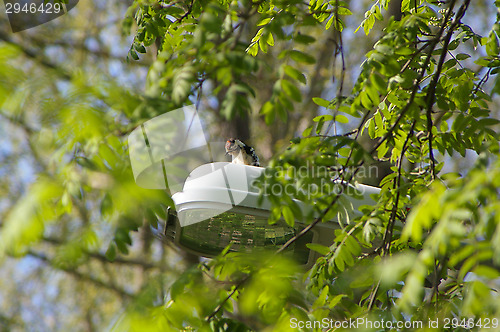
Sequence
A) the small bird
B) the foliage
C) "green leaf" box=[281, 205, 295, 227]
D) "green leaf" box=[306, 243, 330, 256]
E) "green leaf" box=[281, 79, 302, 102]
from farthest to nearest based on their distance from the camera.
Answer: the small bird < "green leaf" box=[306, 243, 330, 256] < "green leaf" box=[281, 205, 295, 227] < "green leaf" box=[281, 79, 302, 102] < the foliage

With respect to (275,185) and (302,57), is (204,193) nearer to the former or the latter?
(275,185)

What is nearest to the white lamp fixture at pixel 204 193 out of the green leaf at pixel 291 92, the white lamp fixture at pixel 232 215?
the white lamp fixture at pixel 232 215

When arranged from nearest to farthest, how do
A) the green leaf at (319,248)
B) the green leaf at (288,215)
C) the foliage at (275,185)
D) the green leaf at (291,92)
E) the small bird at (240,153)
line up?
the foliage at (275,185) < the green leaf at (291,92) < the green leaf at (288,215) < the green leaf at (319,248) < the small bird at (240,153)

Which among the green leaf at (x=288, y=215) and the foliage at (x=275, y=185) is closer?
the foliage at (x=275, y=185)

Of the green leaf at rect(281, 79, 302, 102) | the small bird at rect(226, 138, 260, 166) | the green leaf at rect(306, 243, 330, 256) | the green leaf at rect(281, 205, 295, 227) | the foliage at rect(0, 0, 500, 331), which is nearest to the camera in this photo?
the foliage at rect(0, 0, 500, 331)

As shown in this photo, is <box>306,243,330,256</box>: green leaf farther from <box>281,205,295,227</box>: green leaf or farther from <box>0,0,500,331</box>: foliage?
<box>281,205,295,227</box>: green leaf

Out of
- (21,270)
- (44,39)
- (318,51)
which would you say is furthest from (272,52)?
→ (21,270)

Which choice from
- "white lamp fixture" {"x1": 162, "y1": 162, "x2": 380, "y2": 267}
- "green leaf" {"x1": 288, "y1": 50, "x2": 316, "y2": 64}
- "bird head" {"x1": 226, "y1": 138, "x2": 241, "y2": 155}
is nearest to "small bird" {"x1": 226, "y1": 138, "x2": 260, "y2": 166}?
"bird head" {"x1": 226, "y1": 138, "x2": 241, "y2": 155}

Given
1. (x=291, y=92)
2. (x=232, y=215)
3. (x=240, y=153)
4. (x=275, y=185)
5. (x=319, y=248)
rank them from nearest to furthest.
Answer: (x=291, y=92) < (x=275, y=185) < (x=232, y=215) < (x=319, y=248) < (x=240, y=153)

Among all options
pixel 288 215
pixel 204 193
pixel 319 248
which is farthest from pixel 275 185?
pixel 319 248

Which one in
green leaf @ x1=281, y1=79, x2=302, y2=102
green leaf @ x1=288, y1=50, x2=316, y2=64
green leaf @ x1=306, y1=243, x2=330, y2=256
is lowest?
green leaf @ x1=306, y1=243, x2=330, y2=256

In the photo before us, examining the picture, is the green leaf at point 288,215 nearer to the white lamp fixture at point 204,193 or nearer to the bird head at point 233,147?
the white lamp fixture at point 204,193

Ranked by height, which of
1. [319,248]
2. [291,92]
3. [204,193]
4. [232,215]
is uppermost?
[291,92]

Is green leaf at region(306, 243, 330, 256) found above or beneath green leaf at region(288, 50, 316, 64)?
beneath
